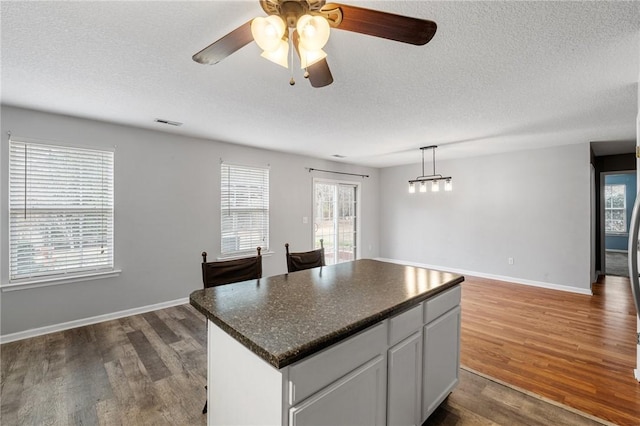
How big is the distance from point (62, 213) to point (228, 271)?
2.36 m

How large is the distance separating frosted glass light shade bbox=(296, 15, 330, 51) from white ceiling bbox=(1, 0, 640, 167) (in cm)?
51

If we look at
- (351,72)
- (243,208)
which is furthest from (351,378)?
(243,208)

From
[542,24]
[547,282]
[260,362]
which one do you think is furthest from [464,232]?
[260,362]

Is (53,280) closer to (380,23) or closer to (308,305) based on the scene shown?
(308,305)

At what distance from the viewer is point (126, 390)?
2111 millimetres

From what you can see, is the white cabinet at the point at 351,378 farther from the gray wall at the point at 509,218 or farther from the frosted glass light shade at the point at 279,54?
the gray wall at the point at 509,218

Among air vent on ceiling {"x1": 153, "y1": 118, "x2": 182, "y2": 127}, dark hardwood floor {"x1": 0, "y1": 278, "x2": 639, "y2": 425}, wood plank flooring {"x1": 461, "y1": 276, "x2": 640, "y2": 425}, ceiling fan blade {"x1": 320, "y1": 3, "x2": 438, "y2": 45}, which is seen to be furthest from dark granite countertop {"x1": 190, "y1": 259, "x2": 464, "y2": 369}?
air vent on ceiling {"x1": 153, "y1": 118, "x2": 182, "y2": 127}

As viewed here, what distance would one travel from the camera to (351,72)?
2.19 meters

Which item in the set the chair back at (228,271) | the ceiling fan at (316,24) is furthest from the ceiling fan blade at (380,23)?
the chair back at (228,271)

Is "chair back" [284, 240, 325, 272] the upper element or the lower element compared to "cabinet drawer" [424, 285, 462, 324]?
upper

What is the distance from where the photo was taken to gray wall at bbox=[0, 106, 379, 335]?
296cm

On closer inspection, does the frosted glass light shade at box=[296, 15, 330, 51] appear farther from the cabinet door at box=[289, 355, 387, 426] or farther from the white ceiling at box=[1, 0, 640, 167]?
the cabinet door at box=[289, 355, 387, 426]

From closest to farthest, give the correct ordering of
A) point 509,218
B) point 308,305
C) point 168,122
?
point 308,305 → point 168,122 → point 509,218

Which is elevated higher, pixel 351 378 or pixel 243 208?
pixel 243 208
